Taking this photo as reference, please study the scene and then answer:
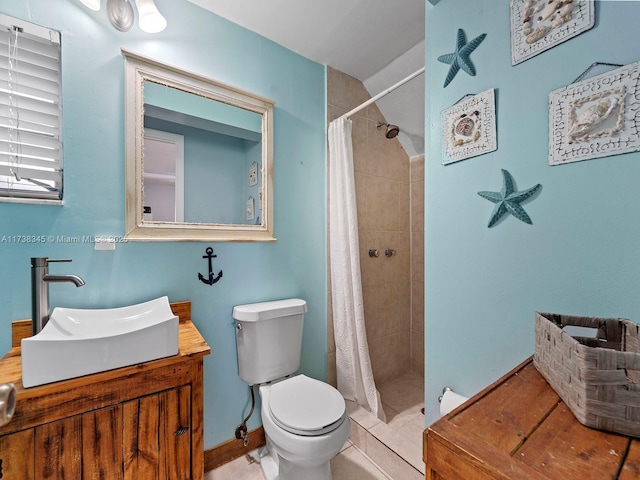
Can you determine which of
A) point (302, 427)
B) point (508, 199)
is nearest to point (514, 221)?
point (508, 199)

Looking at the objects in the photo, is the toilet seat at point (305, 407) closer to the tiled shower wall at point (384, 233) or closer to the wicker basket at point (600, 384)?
the tiled shower wall at point (384, 233)

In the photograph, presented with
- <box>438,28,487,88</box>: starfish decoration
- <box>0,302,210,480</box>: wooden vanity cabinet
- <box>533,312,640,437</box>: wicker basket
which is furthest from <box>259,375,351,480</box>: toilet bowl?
<box>438,28,487,88</box>: starfish decoration

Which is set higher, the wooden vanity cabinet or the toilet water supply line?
the wooden vanity cabinet

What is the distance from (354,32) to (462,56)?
0.84 meters

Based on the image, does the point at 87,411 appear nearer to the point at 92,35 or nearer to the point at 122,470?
the point at 122,470

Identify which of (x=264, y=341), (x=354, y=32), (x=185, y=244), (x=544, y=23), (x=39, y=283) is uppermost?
(x=354, y=32)

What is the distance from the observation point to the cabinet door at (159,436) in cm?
95

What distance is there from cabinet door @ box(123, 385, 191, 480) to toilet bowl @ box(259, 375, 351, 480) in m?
0.36

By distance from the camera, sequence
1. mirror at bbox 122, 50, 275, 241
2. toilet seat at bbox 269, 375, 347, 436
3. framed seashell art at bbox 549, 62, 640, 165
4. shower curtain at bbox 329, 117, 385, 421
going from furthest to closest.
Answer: shower curtain at bbox 329, 117, 385, 421
mirror at bbox 122, 50, 275, 241
toilet seat at bbox 269, 375, 347, 436
framed seashell art at bbox 549, 62, 640, 165

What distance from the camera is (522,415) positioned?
54 cm

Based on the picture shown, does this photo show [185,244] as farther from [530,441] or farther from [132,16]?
[530,441]

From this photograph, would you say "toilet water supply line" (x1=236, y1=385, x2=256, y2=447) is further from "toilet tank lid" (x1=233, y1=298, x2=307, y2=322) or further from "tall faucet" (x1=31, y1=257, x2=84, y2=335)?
"tall faucet" (x1=31, y1=257, x2=84, y2=335)

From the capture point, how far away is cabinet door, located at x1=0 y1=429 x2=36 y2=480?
2.57ft

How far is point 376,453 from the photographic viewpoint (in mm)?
1521
